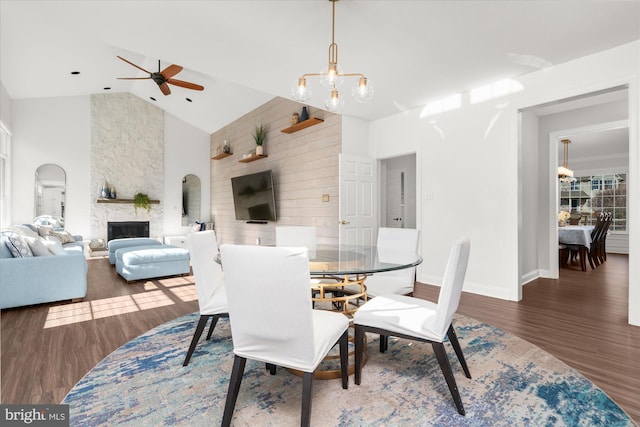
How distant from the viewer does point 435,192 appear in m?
4.44

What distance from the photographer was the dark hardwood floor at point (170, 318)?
194cm

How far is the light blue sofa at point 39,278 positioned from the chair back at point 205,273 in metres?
2.30

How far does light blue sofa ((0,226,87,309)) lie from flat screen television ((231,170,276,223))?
3.24 metres

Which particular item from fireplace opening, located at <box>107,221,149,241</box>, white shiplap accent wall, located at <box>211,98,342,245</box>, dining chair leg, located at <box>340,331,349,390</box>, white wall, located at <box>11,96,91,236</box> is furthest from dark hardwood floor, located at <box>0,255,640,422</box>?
white wall, located at <box>11,96,91,236</box>

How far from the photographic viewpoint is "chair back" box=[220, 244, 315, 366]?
133cm

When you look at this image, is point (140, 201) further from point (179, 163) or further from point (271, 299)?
point (271, 299)

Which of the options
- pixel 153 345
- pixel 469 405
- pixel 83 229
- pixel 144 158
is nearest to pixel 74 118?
pixel 144 158

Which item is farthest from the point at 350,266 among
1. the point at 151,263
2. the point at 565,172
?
the point at 565,172

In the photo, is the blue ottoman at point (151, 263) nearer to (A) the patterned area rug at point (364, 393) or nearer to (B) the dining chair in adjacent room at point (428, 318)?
(A) the patterned area rug at point (364, 393)

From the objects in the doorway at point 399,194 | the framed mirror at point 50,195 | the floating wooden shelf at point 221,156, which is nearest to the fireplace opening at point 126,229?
the framed mirror at point 50,195

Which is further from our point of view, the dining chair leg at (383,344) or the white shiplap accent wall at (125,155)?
the white shiplap accent wall at (125,155)

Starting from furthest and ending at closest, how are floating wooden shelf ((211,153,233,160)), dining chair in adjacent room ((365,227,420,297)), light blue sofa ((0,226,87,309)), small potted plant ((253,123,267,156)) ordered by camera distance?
1. floating wooden shelf ((211,153,233,160))
2. small potted plant ((253,123,267,156))
3. light blue sofa ((0,226,87,309))
4. dining chair in adjacent room ((365,227,420,297))

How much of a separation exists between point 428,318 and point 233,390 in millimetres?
1068

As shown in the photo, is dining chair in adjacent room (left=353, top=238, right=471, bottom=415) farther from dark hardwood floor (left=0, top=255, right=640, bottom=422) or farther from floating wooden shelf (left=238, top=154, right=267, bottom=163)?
floating wooden shelf (left=238, top=154, right=267, bottom=163)
